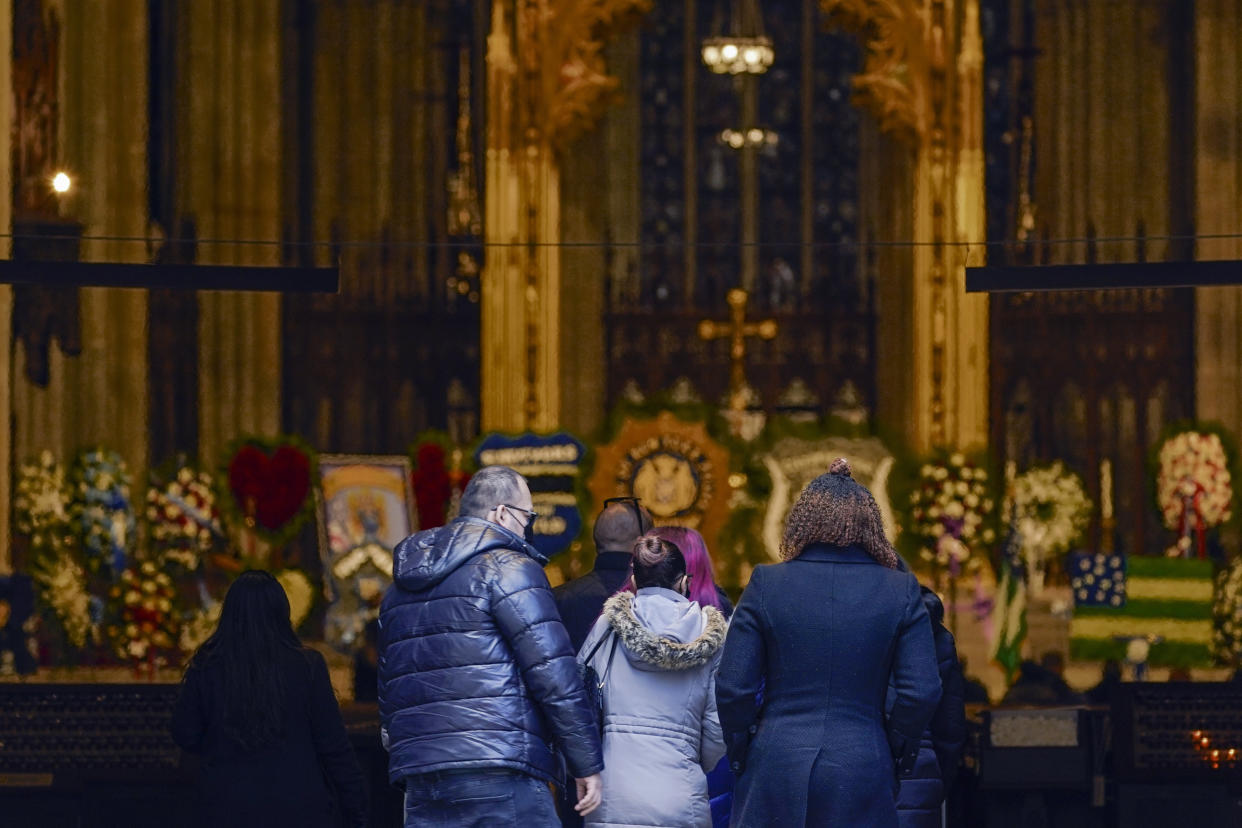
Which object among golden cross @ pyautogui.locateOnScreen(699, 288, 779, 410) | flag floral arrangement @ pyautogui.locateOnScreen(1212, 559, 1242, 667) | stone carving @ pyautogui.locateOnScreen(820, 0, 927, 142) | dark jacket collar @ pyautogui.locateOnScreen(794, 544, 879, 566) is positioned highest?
stone carving @ pyautogui.locateOnScreen(820, 0, 927, 142)

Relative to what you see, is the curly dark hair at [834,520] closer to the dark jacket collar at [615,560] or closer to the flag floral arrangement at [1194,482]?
the dark jacket collar at [615,560]

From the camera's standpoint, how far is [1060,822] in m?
10.0

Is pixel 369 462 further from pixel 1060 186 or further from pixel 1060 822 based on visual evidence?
pixel 1060 186

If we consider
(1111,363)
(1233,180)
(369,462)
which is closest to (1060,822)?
(369,462)

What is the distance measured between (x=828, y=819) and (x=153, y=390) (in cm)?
1184

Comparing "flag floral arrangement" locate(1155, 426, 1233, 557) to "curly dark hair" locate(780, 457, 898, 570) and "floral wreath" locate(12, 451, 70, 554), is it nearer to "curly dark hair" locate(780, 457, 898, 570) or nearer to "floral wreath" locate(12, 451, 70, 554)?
"floral wreath" locate(12, 451, 70, 554)

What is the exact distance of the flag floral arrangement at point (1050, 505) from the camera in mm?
13219

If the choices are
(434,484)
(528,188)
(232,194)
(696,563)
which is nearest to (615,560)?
(696,563)

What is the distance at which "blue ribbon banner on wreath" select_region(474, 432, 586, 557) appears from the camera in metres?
12.8

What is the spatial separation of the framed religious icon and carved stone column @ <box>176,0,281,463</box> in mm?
5432

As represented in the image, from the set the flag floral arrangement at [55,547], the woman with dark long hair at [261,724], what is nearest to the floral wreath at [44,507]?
the flag floral arrangement at [55,547]

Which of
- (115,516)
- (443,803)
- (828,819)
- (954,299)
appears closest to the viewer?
(828,819)

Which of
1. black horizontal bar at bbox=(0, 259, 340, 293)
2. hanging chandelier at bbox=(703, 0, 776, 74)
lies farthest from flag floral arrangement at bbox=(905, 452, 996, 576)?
hanging chandelier at bbox=(703, 0, 776, 74)

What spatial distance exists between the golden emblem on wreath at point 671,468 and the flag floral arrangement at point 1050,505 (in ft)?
5.36
